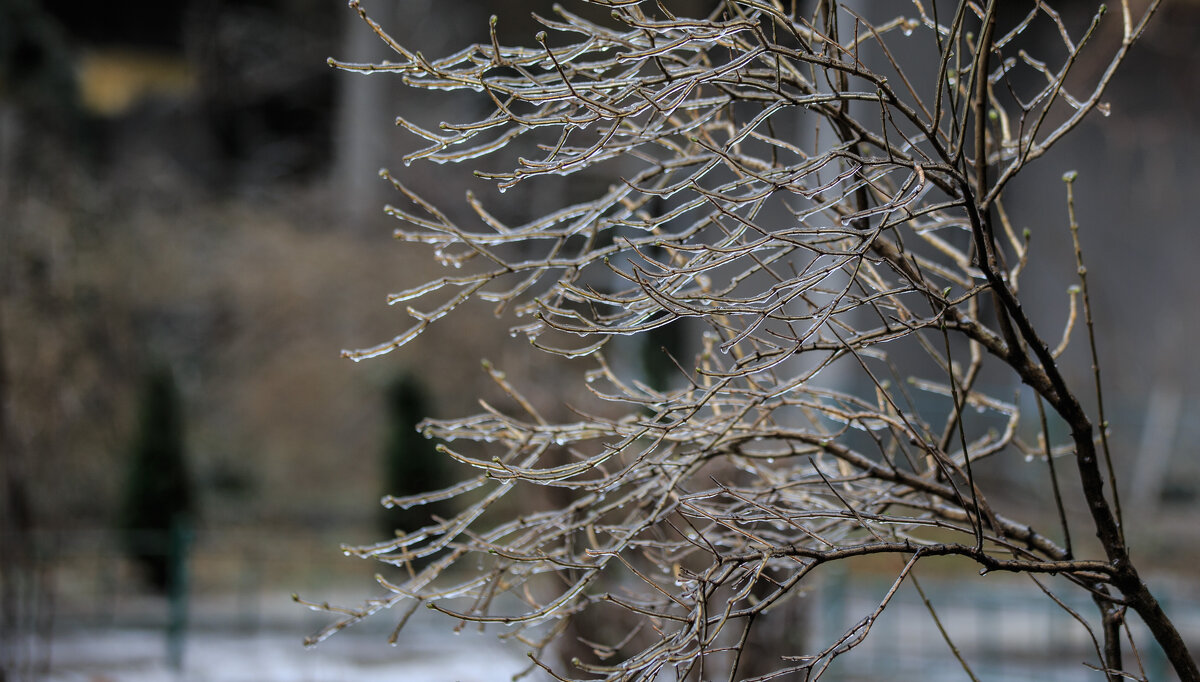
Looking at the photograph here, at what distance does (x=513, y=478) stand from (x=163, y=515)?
10.9m

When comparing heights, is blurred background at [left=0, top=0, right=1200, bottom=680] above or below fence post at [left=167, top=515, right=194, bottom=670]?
above

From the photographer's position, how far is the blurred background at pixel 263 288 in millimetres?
11164

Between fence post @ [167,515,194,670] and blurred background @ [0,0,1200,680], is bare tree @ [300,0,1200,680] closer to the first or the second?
blurred background @ [0,0,1200,680]

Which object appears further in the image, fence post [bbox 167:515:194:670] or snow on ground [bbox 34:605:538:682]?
fence post [bbox 167:515:194:670]

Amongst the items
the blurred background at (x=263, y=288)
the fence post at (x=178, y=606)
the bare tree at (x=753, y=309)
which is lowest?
the bare tree at (x=753, y=309)

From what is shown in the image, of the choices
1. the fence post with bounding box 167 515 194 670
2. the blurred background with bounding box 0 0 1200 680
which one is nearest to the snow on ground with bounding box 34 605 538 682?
the fence post with bounding box 167 515 194 670

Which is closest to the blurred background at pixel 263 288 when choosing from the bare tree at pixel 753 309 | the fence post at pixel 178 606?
the fence post at pixel 178 606

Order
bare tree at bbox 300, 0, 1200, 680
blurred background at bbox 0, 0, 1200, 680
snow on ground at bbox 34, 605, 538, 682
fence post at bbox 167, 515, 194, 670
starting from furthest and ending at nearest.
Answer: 1. blurred background at bbox 0, 0, 1200, 680
2. fence post at bbox 167, 515, 194, 670
3. snow on ground at bbox 34, 605, 538, 682
4. bare tree at bbox 300, 0, 1200, 680

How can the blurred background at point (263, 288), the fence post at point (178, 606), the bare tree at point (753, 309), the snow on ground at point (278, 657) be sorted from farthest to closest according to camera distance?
the blurred background at point (263, 288) → the fence post at point (178, 606) → the snow on ground at point (278, 657) → the bare tree at point (753, 309)

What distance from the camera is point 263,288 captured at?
14.7m

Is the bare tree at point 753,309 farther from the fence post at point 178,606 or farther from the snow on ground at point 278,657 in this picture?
the fence post at point 178,606

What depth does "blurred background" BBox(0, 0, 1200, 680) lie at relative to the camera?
36.6ft

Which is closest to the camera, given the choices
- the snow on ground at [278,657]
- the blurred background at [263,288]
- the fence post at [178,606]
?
the snow on ground at [278,657]

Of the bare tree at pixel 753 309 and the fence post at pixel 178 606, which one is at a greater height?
the fence post at pixel 178 606
